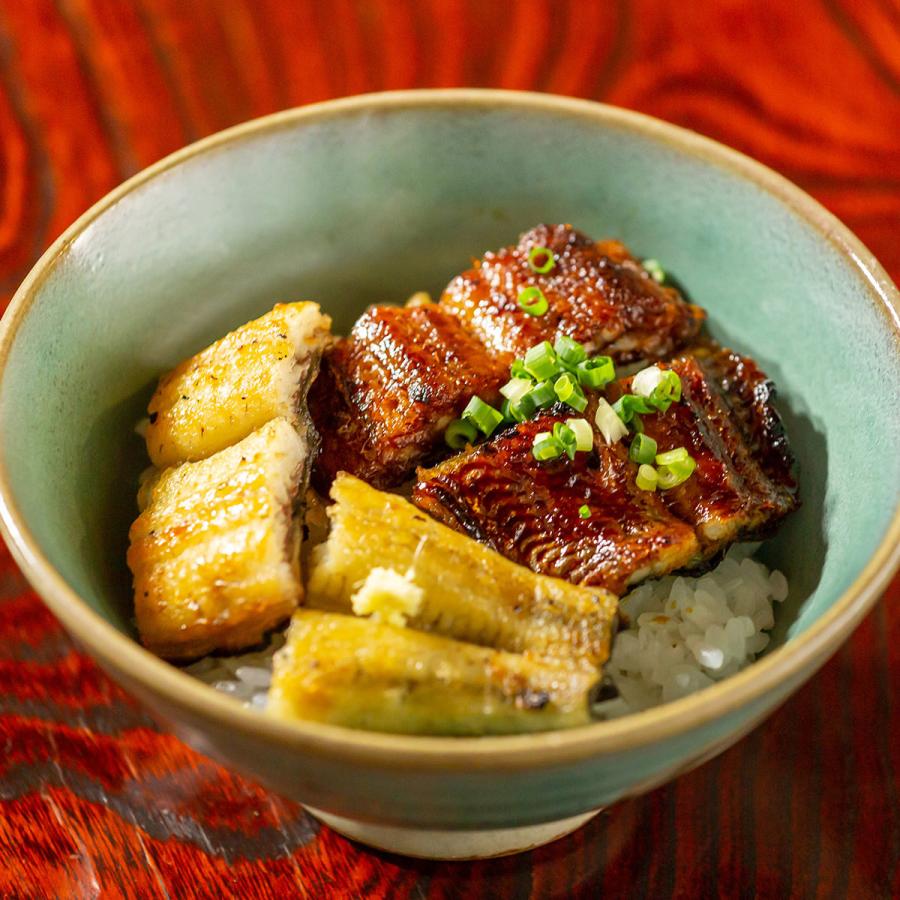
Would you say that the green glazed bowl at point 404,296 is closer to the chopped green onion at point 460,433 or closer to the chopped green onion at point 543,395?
the chopped green onion at point 543,395

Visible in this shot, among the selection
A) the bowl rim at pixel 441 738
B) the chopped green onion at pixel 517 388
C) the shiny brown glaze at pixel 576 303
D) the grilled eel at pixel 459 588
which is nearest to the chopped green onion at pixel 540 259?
the shiny brown glaze at pixel 576 303

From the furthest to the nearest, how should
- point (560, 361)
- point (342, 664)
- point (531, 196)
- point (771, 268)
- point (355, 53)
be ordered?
point (355, 53) < point (531, 196) < point (771, 268) < point (560, 361) < point (342, 664)

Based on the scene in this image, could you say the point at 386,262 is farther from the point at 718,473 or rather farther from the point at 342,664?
the point at 342,664

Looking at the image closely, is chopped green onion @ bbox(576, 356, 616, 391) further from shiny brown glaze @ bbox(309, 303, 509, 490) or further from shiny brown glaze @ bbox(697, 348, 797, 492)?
shiny brown glaze @ bbox(697, 348, 797, 492)

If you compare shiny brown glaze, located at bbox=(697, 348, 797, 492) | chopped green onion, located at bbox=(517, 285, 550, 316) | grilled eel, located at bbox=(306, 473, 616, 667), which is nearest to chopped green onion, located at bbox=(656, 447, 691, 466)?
shiny brown glaze, located at bbox=(697, 348, 797, 492)

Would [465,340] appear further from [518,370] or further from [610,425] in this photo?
[610,425]

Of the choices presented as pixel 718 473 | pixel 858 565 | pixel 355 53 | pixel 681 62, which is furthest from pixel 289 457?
pixel 681 62

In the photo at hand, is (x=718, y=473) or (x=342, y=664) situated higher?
(x=342, y=664)
